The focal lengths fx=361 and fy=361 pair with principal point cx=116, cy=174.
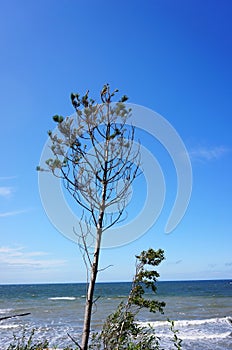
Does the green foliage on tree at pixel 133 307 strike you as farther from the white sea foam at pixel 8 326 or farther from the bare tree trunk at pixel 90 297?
the white sea foam at pixel 8 326

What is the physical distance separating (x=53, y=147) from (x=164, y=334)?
1840cm

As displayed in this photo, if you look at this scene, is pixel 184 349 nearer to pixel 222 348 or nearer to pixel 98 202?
pixel 222 348

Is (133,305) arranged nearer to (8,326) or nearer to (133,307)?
(133,307)

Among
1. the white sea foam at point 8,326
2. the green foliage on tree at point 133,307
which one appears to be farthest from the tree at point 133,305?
the white sea foam at point 8,326

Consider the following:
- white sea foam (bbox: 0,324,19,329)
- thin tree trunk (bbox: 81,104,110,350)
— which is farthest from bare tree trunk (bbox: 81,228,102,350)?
white sea foam (bbox: 0,324,19,329)

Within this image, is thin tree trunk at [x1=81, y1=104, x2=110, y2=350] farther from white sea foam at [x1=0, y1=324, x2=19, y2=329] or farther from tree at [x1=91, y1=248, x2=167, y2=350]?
white sea foam at [x1=0, y1=324, x2=19, y2=329]

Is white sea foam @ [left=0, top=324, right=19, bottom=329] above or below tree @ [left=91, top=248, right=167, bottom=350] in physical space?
above

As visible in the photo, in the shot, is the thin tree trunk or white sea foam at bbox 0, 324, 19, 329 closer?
the thin tree trunk

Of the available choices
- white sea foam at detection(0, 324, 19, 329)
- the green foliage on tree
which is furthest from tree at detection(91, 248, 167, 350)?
white sea foam at detection(0, 324, 19, 329)

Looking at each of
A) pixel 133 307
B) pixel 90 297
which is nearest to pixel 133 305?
pixel 133 307

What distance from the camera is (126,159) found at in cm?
523

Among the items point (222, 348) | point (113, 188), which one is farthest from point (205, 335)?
point (113, 188)

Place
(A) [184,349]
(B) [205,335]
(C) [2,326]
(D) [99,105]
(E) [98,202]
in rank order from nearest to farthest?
1. (E) [98,202]
2. (D) [99,105]
3. (A) [184,349]
4. (B) [205,335]
5. (C) [2,326]

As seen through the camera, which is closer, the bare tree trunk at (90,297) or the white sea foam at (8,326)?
the bare tree trunk at (90,297)
